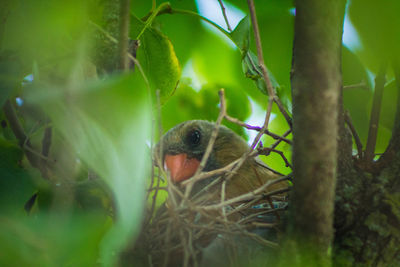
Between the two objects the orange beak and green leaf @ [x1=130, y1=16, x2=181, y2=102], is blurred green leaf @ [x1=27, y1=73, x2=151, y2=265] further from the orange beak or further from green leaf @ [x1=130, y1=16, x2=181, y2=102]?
the orange beak

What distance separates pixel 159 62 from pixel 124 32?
55cm

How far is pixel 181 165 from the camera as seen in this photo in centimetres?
154

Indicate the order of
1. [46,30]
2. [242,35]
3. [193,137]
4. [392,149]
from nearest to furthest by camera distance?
1. [46,30]
2. [392,149]
3. [242,35]
4. [193,137]

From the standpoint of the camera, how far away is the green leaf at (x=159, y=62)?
112cm

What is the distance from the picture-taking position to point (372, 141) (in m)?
0.86

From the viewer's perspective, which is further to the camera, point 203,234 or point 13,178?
point 203,234

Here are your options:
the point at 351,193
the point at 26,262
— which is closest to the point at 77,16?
the point at 26,262

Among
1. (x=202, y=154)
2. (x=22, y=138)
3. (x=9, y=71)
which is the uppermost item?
(x=9, y=71)

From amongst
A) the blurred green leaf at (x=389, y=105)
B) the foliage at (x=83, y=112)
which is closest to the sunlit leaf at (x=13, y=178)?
the foliage at (x=83, y=112)

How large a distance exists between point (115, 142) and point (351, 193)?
523 millimetres

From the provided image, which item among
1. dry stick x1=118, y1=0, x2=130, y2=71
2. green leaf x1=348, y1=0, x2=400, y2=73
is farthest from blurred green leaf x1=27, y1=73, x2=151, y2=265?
green leaf x1=348, y1=0, x2=400, y2=73

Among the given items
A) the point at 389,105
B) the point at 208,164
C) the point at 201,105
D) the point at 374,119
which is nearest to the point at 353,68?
the point at 389,105

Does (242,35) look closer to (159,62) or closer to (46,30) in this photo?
(159,62)

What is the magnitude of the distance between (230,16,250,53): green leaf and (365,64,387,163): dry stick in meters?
0.28
